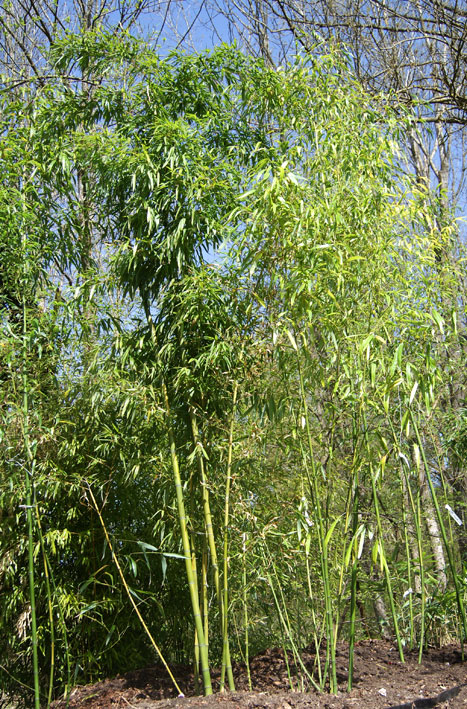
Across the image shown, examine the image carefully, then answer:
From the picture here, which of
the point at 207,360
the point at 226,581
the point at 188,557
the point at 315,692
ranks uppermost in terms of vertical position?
the point at 207,360

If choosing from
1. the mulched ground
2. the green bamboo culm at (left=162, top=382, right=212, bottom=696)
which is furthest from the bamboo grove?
the mulched ground

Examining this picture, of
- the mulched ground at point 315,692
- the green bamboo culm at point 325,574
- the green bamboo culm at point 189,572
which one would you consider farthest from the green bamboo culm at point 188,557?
the green bamboo culm at point 325,574

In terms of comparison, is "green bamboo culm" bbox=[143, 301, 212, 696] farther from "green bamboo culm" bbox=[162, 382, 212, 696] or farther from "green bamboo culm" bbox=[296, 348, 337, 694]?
"green bamboo culm" bbox=[296, 348, 337, 694]

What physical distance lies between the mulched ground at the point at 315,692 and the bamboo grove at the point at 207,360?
0.14 meters

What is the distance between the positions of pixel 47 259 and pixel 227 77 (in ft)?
4.79

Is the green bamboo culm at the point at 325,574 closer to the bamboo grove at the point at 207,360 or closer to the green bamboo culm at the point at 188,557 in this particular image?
the bamboo grove at the point at 207,360

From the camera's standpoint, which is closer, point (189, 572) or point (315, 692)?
point (315, 692)

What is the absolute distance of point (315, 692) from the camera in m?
2.72

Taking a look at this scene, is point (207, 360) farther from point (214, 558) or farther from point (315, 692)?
point (315, 692)

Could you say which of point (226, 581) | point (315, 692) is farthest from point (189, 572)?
point (315, 692)

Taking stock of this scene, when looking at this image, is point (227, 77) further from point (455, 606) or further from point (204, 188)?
point (455, 606)

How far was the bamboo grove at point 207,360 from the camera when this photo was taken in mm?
2738

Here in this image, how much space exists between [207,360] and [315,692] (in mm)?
1541

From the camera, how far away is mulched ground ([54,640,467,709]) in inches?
98.2
